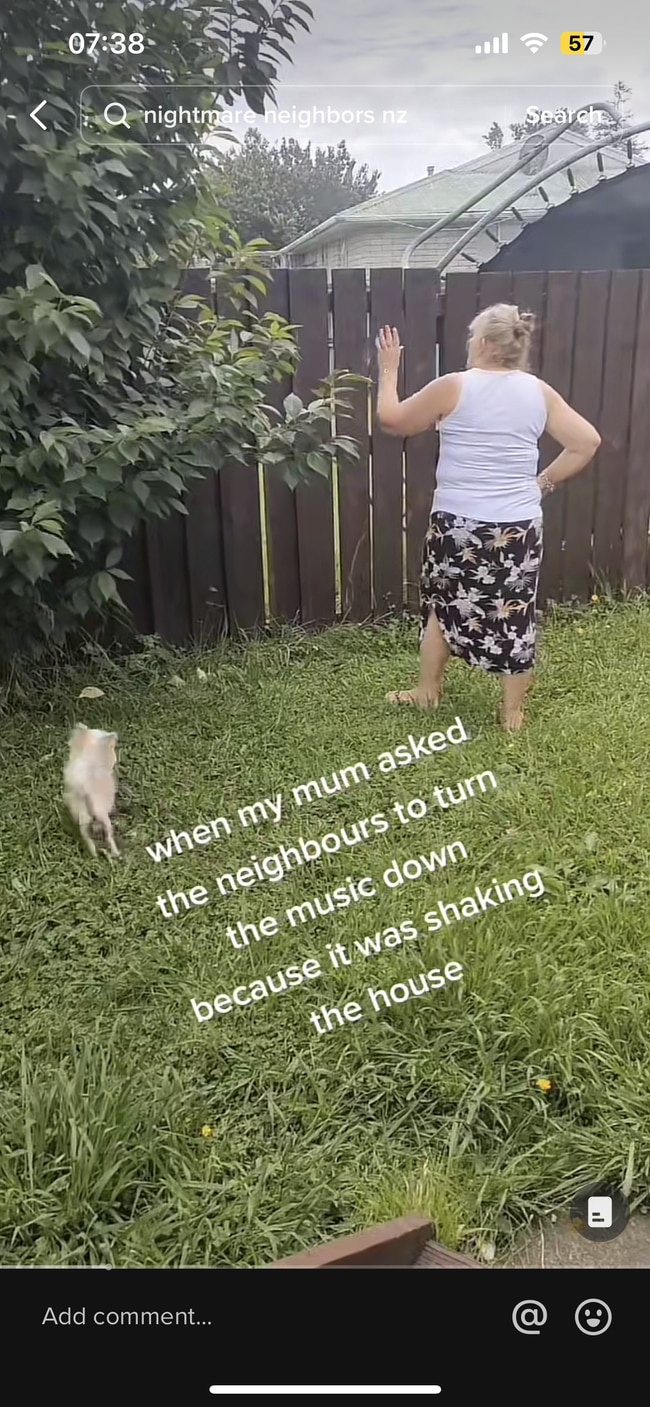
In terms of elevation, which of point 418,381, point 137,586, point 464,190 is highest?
point 464,190

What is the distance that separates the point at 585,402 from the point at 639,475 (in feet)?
1.21

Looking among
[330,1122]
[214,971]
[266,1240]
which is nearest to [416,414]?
[214,971]

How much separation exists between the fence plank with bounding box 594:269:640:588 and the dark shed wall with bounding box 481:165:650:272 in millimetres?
442

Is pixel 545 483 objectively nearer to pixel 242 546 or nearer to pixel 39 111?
pixel 242 546

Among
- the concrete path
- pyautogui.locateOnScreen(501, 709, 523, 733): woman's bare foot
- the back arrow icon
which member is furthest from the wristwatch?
Answer: the concrete path

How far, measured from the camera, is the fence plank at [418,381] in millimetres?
1314

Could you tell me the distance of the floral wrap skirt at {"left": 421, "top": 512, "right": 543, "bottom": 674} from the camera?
5.24 ft

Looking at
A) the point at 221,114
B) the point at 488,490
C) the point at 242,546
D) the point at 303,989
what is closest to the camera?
the point at 221,114

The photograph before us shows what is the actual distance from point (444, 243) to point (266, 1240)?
1130 millimetres

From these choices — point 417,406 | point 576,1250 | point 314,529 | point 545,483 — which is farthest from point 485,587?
point 576,1250

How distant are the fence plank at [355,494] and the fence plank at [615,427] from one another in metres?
0.47
